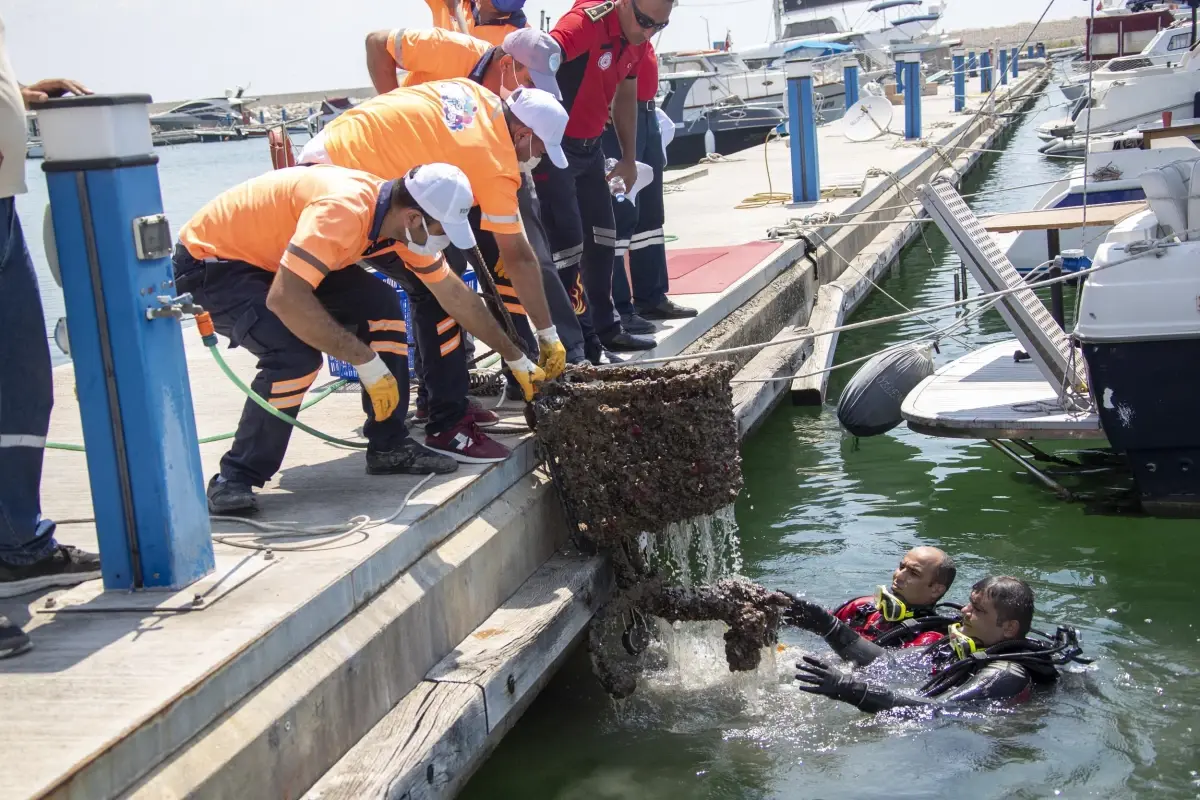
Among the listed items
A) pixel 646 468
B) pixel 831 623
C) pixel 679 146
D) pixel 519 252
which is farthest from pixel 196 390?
pixel 679 146

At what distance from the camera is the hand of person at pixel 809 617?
17.1ft

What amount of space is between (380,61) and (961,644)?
380 centimetres

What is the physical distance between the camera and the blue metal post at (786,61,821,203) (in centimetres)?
1396

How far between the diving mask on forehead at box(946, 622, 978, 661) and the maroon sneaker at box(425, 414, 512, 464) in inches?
74.5

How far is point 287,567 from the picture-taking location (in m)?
3.96

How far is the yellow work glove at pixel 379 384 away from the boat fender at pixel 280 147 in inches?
159

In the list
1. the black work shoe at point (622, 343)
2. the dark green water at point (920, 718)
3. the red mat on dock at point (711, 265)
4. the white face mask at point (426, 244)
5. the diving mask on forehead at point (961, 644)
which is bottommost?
the dark green water at point (920, 718)

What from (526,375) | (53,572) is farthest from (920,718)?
(53,572)

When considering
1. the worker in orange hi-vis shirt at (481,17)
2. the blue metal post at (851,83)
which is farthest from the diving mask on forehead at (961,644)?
the blue metal post at (851,83)

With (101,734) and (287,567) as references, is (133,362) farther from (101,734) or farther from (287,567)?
(101,734)

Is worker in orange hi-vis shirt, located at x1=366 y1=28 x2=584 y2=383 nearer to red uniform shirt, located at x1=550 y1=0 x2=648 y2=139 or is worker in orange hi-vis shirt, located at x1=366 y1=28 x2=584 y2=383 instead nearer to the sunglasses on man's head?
red uniform shirt, located at x1=550 y1=0 x2=648 y2=139

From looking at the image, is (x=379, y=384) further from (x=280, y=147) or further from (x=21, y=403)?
(x=280, y=147)

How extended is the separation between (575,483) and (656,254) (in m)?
3.22

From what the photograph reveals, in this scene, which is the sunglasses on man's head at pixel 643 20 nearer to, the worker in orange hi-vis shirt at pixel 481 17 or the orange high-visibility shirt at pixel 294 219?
the worker in orange hi-vis shirt at pixel 481 17
